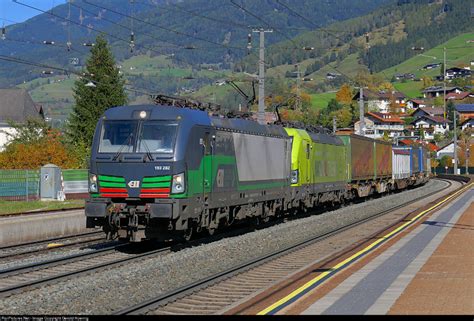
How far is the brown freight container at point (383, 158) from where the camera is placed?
52.3m

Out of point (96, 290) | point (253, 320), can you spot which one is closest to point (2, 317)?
point (96, 290)

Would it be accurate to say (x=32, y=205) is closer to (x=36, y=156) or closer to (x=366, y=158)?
(x=36, y=156)

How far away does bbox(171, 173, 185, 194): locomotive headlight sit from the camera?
62.6 ft

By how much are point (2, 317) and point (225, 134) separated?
12.1 meters

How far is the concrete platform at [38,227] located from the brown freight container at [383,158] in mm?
28551

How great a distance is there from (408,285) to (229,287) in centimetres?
356

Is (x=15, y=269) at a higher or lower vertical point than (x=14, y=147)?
lower

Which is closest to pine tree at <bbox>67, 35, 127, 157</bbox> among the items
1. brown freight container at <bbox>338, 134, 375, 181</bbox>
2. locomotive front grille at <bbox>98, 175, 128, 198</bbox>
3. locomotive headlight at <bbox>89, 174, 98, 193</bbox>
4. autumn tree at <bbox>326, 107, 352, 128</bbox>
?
brown freight container at <bbox>338, 134, 375, 181</bbox>

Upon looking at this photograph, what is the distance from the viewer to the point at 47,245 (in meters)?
22.9

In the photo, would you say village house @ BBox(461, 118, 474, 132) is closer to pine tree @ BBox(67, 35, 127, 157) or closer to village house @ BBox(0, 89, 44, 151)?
village house @ BBox(0, 89, 44, 151)

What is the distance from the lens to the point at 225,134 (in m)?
22.6

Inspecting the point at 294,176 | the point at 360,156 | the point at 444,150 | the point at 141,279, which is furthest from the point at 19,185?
the point at 444,150

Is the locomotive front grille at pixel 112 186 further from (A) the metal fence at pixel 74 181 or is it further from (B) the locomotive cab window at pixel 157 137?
(A) the metal fence at pixel 74 181

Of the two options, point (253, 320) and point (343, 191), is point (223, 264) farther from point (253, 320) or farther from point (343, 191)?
point (343, 191)
